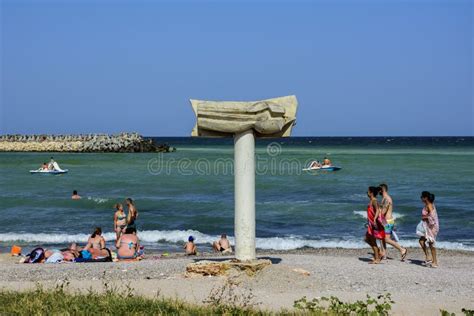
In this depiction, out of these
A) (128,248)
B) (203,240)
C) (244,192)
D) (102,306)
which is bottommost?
(203,240)

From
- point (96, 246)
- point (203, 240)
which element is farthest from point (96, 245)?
point (203, 240)

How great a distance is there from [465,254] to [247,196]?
8.11 meters

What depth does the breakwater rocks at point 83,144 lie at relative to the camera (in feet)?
250

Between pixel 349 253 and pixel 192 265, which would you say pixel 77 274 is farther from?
pixel 349 253

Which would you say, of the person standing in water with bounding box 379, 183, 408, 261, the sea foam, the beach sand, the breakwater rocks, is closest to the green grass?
the beach sand

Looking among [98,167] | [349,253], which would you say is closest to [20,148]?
[98,167]

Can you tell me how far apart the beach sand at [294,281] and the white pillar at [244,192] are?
0.53 meters

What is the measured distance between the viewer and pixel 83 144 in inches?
3056

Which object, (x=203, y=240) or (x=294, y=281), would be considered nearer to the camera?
(x=294, y=281)

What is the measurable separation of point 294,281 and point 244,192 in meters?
1.63

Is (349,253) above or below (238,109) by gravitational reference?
below

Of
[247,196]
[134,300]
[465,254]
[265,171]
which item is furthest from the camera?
[265,171]

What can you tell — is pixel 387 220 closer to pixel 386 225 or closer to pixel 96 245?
pixel 386 225

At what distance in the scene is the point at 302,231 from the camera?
838 inches
